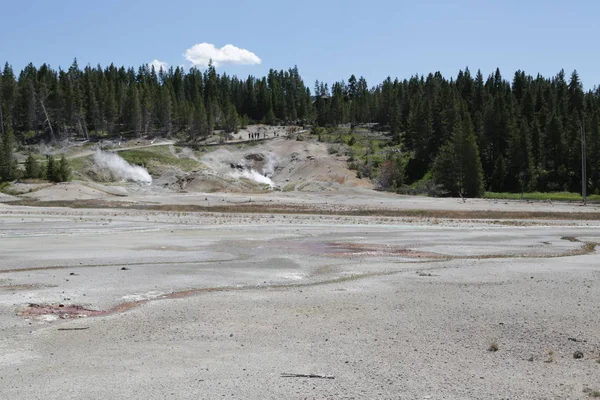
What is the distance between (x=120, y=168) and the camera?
306ft

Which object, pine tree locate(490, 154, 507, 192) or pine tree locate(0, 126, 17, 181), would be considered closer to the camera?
pine tree locate(0, 126, 17, 181)

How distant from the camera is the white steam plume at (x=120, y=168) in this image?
3591 inches

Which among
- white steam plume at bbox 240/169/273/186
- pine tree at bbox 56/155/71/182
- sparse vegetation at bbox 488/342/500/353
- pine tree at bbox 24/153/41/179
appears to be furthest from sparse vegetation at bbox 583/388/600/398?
white steam plume at bbox 240/169/273/186

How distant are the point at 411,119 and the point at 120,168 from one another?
54439 mm

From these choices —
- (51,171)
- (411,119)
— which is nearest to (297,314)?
(51,171)

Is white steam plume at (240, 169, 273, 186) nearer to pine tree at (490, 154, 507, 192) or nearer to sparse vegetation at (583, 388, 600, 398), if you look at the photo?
pine tree at (490, 154, 507, 192)

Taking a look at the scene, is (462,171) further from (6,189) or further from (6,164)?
(6,164)

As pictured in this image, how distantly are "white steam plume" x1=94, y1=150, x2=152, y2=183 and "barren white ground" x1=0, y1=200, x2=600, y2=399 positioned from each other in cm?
6178

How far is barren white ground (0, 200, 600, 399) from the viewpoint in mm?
9852

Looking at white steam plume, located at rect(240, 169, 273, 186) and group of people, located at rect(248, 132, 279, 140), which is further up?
group of people, located at rect(248, 132, 279, 140)

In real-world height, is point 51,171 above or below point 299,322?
above

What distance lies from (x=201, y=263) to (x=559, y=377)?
54.1 feet

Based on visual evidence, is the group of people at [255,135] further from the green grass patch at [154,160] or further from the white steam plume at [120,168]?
the white steam plume at [120,168]

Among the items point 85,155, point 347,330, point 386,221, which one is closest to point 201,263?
point 347,330
